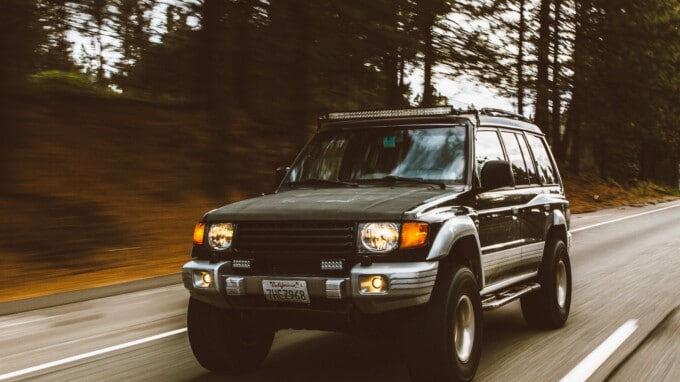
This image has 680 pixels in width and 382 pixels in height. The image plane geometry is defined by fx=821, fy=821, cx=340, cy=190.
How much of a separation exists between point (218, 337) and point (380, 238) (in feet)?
4.68

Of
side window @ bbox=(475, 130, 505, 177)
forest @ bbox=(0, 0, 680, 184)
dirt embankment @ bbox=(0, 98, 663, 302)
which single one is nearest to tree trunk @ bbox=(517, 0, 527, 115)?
forest @ bbox=(0, 0, 680, 184)

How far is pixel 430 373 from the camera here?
5105mm

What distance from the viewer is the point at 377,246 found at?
5141 mm

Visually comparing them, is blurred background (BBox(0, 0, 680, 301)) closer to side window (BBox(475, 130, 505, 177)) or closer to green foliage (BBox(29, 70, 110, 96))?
green foliage (BBox(29, 70, 110, 96))

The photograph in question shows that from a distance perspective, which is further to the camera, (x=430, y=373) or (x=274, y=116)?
(x=274, y=116)

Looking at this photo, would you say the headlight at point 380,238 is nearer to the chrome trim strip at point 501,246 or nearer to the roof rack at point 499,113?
the chrome trim strip at point 501,246

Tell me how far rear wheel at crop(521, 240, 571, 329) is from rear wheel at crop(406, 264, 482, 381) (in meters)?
2.22

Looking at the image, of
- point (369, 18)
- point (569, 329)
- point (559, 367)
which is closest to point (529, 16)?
point (369, 18)

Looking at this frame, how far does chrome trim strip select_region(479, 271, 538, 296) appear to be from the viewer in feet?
20.7

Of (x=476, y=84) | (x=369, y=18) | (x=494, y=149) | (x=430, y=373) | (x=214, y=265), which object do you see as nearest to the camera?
(x=430, y=373)


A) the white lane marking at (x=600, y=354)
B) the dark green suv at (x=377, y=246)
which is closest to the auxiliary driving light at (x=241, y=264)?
the dark green suv at (x=377, y=246)

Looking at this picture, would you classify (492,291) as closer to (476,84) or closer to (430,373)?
(430,373)

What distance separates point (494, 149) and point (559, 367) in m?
1.91

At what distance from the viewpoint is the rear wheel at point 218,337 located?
225 inches
